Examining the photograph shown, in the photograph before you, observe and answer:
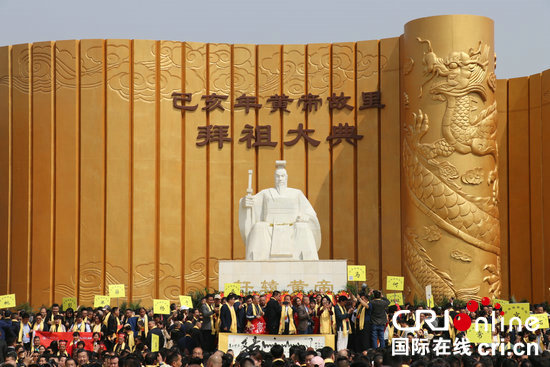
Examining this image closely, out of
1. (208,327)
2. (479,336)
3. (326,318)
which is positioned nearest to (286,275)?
(326,318)

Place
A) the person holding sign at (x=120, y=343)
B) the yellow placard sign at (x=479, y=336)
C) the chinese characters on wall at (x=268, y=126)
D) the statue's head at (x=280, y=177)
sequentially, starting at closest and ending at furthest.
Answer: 1. the yellow placard sign at (x=479, y=336)
2. the person holding sign at (x=120, y=343)
3. the statue's head at (x=280, y=177)
4. the chinese characters on wall at (x=268, y=126)

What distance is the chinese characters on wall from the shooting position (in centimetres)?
2030

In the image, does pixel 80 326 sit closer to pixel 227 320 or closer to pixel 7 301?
pixel 7 301

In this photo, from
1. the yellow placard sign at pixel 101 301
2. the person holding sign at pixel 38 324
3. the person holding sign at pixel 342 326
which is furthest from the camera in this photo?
the yellow placard sign at pixel 101 301

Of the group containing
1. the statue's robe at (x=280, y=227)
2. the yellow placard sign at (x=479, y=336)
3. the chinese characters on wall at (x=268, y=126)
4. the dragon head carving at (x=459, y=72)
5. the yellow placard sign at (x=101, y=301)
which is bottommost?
the yellow placard sign at (x=101, y=301)

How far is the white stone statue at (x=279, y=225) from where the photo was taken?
17016 millimetres

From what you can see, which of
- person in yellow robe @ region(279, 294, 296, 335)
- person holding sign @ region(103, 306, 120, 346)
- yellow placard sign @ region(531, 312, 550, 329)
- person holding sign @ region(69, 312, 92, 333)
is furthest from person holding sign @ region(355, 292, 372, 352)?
person holding sign @ region(69, 312, 92, 333)

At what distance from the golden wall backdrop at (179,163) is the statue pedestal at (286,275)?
11.8 feet

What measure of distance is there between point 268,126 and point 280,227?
385cm

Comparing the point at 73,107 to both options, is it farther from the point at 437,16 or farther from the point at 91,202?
the point at 437,16

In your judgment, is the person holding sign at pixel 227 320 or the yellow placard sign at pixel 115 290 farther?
the yellow placard sign at pixel 115 290

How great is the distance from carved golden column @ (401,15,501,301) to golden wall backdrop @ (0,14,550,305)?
1.12m

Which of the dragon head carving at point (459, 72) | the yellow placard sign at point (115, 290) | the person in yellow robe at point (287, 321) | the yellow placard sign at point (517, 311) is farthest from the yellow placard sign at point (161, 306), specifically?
the dragon head carving at point (459, 72)

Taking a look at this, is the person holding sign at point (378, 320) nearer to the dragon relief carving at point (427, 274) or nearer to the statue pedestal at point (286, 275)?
the statue pedestal at point (286, 275)
